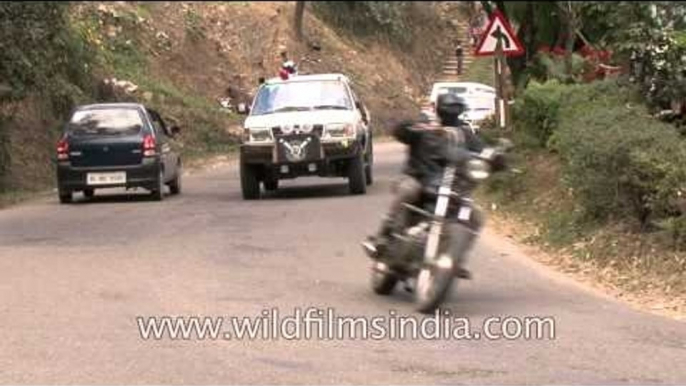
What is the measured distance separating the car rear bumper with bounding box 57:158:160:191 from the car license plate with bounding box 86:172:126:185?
0.16 feet

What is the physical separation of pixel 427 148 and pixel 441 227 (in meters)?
0.75

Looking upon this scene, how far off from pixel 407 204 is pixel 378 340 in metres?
1.65

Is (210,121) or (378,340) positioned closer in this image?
(378,340)

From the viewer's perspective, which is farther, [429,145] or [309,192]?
[309,192]

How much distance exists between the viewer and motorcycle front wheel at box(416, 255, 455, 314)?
29.8ft

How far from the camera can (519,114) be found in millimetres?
19125

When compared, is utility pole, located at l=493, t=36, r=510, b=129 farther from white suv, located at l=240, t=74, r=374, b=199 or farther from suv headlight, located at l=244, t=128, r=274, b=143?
suv headlight, located at l=244, t=128, r=274, b=143

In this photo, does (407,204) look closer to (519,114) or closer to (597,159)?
(597,159)

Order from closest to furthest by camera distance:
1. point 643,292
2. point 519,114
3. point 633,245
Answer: point 643,292
point 633,245
point 519,114

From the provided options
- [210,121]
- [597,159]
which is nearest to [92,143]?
[597,159]

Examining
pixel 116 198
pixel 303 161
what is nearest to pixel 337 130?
pixel 303 161

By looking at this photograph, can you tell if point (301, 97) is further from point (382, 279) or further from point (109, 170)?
point (382, 279)

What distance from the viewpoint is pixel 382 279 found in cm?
1026

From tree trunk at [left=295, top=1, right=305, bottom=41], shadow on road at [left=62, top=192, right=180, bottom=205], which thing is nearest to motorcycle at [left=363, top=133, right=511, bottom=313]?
shadow on road at [left=62, top=192, right=180, bottom=205]
